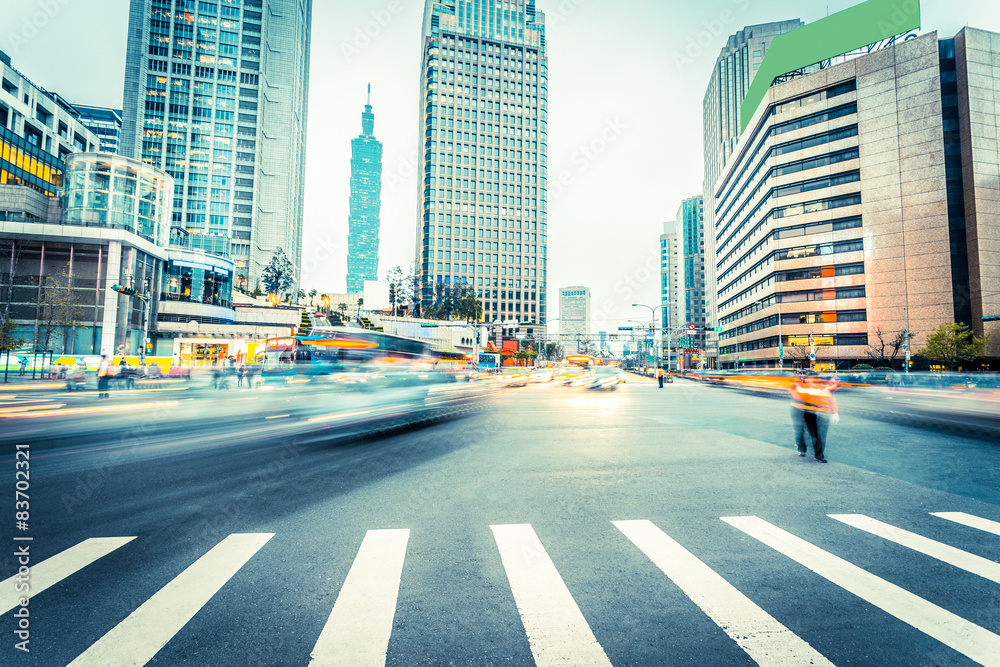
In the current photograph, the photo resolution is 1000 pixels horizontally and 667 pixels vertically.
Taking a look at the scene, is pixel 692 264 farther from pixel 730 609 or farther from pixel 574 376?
pixel 730 609

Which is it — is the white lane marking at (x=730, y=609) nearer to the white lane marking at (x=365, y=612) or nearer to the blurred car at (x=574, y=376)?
the white lane marking at (x=365, y=612)

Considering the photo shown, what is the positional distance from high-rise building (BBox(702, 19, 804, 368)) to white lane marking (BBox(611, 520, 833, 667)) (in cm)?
13069

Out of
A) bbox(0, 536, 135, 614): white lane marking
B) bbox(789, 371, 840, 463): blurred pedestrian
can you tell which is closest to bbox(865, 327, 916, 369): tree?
bbox(789, 371, 840, 463): blurred pedestrian

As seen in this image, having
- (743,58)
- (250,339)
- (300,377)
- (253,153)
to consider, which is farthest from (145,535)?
(743,58)

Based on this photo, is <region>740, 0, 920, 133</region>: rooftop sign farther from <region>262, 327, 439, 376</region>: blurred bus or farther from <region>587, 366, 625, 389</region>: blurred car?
<region>262, 327, 439, 376</region>: blurred bus

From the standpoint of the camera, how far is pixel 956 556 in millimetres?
4488

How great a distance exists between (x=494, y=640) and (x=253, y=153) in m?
117

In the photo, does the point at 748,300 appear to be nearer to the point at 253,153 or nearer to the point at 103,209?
the point at 103,209

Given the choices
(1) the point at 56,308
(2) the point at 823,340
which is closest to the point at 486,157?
(2) the point at 823,340

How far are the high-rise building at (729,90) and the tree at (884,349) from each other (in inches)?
2504

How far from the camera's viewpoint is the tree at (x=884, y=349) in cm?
5944

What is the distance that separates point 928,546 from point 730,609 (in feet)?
9.04

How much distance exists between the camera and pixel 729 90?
134625 mm

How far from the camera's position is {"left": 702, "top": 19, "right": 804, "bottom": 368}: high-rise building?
130 metres
